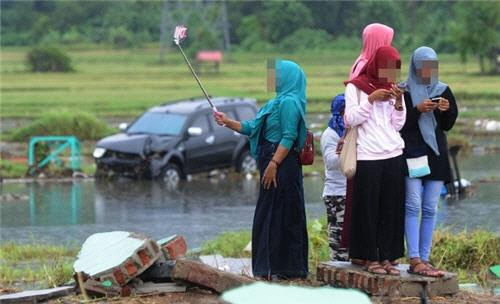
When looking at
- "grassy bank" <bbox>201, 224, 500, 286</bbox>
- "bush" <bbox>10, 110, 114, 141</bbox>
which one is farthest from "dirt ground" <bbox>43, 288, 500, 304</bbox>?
"bush" <bbox>10, 110, 114, 141</bbox>

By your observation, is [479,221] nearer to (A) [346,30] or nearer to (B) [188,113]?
(B) [188,113]

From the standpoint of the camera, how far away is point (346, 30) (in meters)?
81.1

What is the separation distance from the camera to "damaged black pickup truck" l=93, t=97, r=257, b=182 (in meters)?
21.5

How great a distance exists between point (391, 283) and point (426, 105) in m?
1.28

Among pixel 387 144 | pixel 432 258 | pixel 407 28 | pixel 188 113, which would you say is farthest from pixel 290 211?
pixel 407 28

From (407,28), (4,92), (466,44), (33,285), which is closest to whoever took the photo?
(33,285)

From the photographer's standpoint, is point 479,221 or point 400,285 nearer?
point 400,285

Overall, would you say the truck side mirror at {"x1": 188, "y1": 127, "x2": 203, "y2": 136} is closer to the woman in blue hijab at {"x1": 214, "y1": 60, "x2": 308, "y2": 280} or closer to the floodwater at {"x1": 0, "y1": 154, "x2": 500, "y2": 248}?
the floodwater at {"x1": 0, "y1": 154, "x2": 500, "y2": 248}

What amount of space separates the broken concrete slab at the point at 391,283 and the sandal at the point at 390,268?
0.05 m

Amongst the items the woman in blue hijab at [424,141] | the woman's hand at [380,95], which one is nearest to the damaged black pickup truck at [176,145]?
the woman in blue hijab at [424,141]

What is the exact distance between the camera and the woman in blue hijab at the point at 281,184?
8.61 meters

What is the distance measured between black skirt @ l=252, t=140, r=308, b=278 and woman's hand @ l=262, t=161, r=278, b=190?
0.06 meters

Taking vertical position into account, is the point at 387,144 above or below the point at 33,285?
above

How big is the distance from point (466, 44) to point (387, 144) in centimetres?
4988
